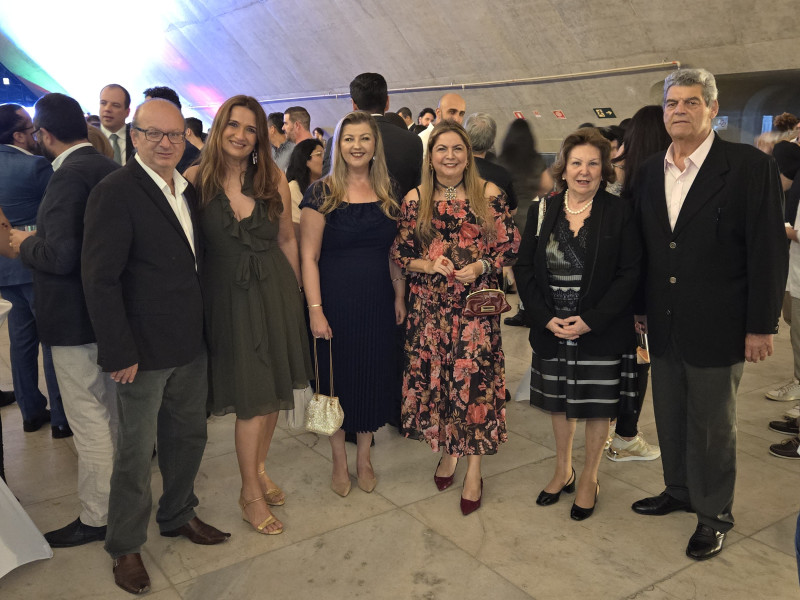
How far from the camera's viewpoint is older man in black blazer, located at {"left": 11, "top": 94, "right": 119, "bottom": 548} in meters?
2.70

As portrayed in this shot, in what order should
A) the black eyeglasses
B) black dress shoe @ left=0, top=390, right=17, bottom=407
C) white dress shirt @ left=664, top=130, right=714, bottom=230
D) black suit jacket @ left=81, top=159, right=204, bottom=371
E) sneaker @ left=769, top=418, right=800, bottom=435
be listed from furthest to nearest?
black dress shoe @ left=0, top=390, right=17, bottom=407 < sneaker @ left=769, top=418, right=800, bottom=435 < white dress shirt @ left=664, top=130, right=714, bottom=230 < the black eyeglasses < black suit jacket @ left=81, top=159, right=204, bottom=371

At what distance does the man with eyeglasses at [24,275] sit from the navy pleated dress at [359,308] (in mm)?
1621

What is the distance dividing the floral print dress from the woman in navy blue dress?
0.11 meters

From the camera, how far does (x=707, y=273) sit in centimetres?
272

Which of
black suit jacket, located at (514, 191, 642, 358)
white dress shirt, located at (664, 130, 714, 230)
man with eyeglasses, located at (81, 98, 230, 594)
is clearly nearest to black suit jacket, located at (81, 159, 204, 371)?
man with eyeglasses, located at (81, 98, 230, 594)

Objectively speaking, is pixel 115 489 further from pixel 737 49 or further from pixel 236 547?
pixel 737 49

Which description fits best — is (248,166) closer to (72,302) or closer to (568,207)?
(72,302)

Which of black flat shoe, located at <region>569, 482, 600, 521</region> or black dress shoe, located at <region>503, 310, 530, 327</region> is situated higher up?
black dress shoe, located at <region>503, 310, 530, 327</region>

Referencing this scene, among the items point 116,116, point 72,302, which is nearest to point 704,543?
point 72,302

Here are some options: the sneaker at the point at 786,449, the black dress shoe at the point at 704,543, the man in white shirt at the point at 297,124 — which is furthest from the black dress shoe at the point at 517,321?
the black dress shoe at the point at 704,543

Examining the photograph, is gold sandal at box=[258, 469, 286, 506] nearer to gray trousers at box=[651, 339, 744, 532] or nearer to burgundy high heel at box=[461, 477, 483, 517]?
burgundy high heel at box=[461, 477, 483, 517]

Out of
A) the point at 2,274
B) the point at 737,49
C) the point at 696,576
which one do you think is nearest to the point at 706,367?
the point at 696,576

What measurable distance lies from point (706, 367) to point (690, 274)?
14.5 inches

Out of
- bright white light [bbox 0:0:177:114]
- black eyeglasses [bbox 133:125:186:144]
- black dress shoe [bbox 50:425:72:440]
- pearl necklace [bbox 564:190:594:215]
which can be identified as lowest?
black dress shoe [bbox 50:425:72:440]
